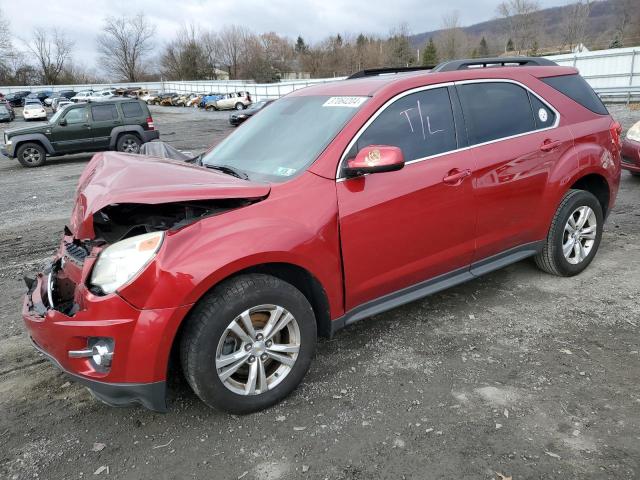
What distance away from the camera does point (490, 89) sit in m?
3.74

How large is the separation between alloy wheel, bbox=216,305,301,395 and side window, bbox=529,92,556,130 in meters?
2.58

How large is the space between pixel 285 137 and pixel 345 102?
46 cm

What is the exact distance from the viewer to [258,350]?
2.72m

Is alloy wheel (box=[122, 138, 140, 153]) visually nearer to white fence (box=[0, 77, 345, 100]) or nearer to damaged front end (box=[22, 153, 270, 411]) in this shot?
damaged front end (box=[22, 153, 270, 411])

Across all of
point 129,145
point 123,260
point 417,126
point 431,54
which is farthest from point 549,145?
point 431,54

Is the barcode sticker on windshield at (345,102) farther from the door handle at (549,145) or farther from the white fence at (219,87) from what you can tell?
the white fence at (219,87)

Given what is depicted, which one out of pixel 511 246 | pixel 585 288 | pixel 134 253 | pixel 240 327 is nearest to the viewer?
pixel 134 253

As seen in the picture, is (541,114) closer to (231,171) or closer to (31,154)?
(231,171)

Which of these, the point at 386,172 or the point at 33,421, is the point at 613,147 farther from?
the point at 33,421

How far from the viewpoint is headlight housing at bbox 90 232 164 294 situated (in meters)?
2.40

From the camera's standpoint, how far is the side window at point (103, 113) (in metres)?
15.0

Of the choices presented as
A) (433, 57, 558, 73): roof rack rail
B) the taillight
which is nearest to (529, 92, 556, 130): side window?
(433, 57, 558, 73): roof rack rail

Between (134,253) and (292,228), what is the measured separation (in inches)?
32.2

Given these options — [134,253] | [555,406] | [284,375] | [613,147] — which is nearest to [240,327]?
[284,375]
